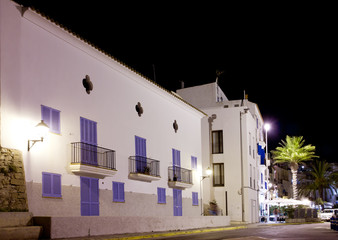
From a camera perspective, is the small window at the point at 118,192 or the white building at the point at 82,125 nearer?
the white building at the point at 82,125

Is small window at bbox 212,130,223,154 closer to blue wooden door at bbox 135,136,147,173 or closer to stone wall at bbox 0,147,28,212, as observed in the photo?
blue wooden door at bbox 135,136,147,173

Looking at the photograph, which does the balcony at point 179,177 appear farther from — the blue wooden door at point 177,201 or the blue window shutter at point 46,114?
the blue window shutter at point 46,114

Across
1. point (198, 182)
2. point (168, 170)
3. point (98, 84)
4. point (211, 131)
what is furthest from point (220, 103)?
point (98, 84)

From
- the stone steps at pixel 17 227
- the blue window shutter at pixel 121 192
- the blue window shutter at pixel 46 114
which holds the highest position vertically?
the blue window shutter at pixel 46 114

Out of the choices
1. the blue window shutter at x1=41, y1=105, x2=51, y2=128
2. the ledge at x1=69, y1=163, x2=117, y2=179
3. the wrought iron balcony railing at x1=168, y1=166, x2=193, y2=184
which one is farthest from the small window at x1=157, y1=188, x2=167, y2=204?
the blue window shutter at x1=41, y1=105, x2=51, y2=128

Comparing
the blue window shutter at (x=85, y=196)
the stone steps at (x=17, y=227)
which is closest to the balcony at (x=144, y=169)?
the blue window shutter at (x=85, y=196)

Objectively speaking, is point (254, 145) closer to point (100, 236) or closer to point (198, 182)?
point (198, 182)

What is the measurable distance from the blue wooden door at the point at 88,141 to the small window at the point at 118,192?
Answer: 2740 millimetres

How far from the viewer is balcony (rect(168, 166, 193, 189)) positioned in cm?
3098

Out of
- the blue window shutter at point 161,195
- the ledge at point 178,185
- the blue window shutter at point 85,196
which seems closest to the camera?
the blue window shutter at point 85,196

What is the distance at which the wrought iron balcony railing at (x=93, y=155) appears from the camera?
21.0 m

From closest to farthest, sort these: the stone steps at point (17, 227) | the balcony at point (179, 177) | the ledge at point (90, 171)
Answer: the stone steps at point (17, 227) → the ledge at point (90, 171) → the balcony at point (179, 177)

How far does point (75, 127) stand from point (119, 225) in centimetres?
488

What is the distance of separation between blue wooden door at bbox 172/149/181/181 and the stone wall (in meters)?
15.3
